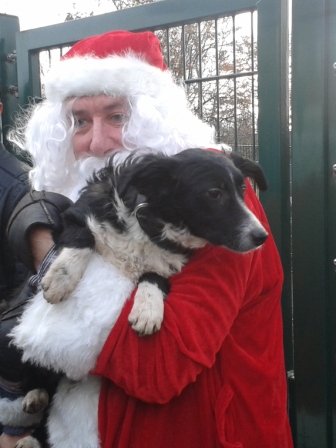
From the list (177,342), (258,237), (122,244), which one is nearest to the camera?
(177,342)

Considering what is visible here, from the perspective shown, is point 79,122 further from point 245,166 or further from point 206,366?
point 206,366

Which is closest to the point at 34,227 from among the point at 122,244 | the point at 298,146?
the point at 122,244

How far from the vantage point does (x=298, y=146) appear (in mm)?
2412

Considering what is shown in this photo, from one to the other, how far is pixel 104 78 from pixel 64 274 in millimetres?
935

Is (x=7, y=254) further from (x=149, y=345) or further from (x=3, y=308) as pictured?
(x=149, y=345)

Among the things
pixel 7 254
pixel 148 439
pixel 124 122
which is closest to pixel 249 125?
pixel 124 122

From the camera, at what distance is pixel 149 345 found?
1525mm

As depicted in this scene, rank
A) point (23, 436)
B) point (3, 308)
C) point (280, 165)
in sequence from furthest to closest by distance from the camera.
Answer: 1. point (280, 165)
2. point (3, 308)
3. point (23, 436)

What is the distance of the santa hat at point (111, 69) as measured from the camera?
7.26 ft

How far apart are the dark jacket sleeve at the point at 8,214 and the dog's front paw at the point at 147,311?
2.40 ft

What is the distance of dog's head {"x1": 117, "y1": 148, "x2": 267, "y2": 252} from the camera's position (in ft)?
5.98

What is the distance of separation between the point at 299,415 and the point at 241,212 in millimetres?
1366

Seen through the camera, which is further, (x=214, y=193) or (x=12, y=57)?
(x=12, y=57)

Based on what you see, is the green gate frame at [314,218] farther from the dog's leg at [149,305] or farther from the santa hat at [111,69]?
the dog's leg at [149,305]
